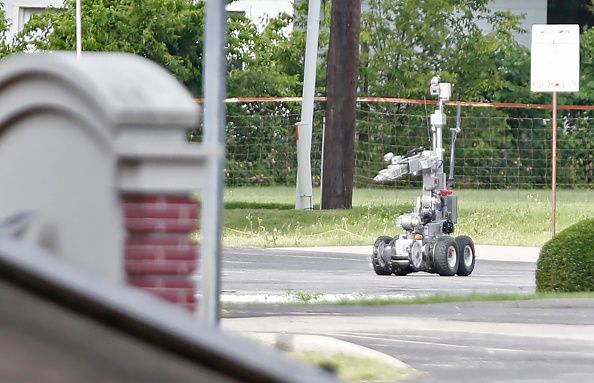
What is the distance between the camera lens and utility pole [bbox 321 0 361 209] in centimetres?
3042

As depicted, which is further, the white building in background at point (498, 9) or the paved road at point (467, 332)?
the white building in background at point (498, 9)

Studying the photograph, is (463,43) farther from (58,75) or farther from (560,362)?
(58,75)

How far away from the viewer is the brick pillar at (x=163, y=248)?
17.3 feet

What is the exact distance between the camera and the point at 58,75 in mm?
4832

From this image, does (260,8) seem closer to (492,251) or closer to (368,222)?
(368,222)

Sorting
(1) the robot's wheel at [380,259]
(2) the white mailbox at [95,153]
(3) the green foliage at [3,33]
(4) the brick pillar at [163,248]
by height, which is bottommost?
(1) the robot's wheel at [380,259]

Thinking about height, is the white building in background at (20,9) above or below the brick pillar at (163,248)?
above

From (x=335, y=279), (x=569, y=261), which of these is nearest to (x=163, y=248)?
(x=569, y=261)

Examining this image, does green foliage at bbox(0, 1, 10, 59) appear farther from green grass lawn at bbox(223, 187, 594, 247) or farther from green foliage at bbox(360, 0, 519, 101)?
green grass lawn at bbox(223, 187, 594, 247)

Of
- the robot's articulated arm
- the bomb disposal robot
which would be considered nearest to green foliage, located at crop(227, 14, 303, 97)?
the bomb disposal robot

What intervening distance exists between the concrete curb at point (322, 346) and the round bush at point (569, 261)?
212 inches

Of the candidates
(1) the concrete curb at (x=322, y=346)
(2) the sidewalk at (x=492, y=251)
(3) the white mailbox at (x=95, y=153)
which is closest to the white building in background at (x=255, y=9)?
(2) the sidewalk at (x=492, y=251)

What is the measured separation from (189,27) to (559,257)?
28187 millimetres

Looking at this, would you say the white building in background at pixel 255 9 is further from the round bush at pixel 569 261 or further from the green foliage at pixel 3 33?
the round bush at pixel 569 261
